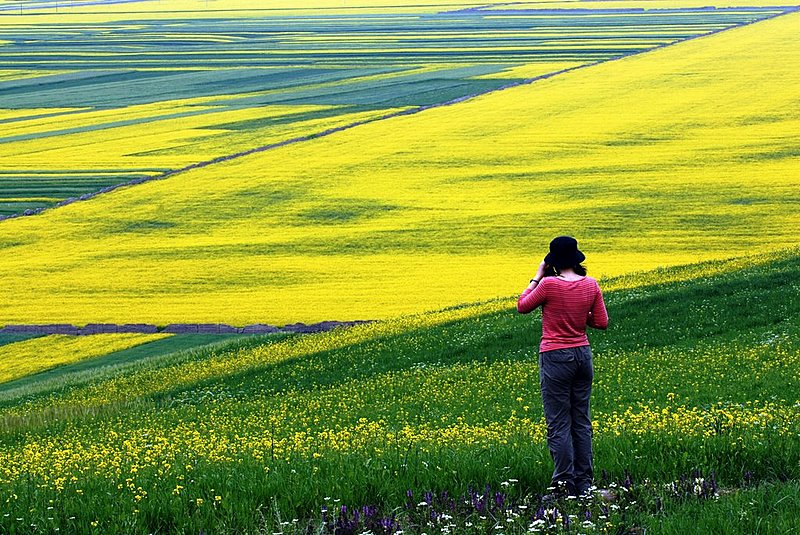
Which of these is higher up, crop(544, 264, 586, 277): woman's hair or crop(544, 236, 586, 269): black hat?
crop(544, 236, 586, 269): black hat

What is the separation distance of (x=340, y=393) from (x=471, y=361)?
3566 mm

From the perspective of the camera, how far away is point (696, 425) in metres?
12.1

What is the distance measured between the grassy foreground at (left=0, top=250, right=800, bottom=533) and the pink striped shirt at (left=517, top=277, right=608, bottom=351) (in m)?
1.01

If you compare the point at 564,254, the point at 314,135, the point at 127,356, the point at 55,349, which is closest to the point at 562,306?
the point at 564,254

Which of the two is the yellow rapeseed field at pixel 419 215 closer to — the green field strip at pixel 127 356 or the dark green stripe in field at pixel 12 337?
the dark green stripe in field at pixel 12 337

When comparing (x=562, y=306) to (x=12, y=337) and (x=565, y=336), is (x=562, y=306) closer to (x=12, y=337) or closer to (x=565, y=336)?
(x=565, y=336)

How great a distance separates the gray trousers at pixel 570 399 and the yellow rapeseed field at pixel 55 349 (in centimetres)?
2620

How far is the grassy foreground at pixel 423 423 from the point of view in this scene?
863 centimetres

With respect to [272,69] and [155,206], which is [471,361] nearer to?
[155,206]

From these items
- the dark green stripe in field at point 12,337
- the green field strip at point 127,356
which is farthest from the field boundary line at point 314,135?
the green field strip at point 127,356

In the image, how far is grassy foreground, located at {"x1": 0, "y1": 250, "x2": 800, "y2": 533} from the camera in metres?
8.63

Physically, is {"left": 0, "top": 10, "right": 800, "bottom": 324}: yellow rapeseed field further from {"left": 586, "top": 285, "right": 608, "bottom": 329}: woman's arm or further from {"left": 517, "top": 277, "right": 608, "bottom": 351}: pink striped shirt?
{"left": 517, "top": 277, "right": 608, "bottom": 351}: pink striped shirt

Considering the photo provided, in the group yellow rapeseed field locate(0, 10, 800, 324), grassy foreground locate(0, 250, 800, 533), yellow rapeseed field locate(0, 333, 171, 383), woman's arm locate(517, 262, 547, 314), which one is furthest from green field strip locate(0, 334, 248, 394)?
woman's arm locate(517, 262, 547, 314)

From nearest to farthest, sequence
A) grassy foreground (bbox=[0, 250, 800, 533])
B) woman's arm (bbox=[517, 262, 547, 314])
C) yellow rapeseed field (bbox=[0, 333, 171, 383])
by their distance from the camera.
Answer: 1. grassy foreground (bbox=[0, 250, 800, 533])
2. woman's arm (bbox=[517, 262, 547, 314])
3. yellow rapeseed field (bbox=[0, 333, 171, 383])
